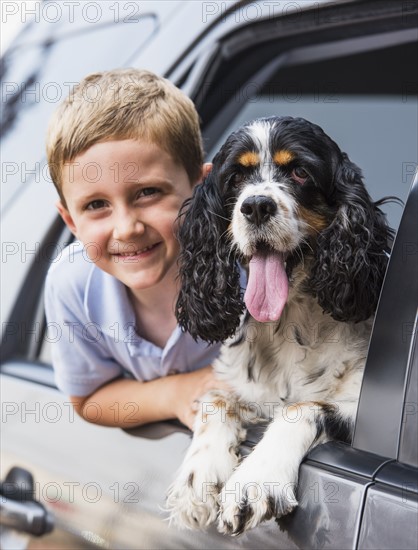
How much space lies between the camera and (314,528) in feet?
5.58

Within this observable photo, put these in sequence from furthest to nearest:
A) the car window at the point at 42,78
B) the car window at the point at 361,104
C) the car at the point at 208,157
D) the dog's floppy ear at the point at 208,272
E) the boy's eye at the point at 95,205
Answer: the car window at the point at 42,78, the car window at the point at 361,104, the boy's eye at the point at 95,205, the dog's floppy ear at the point at 208,272, the car at the point at 208,157

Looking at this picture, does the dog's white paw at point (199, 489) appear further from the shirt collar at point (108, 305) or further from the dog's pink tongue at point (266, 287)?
the shirt collar at point (108, 305)

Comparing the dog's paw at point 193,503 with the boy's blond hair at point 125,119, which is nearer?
the dog's paw at point 193,503

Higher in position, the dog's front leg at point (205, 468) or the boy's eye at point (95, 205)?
the boy's eye at point (95, 205)

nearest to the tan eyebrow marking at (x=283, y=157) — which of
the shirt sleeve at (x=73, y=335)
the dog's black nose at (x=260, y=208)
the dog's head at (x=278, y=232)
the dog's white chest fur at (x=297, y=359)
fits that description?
the dog's head at (x=278, y=232)

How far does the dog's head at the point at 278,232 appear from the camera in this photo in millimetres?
2133

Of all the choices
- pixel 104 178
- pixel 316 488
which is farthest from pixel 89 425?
pixel 316 488

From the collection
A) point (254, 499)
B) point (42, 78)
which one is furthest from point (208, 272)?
point (42, 78)

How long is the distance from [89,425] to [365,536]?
3.63ft

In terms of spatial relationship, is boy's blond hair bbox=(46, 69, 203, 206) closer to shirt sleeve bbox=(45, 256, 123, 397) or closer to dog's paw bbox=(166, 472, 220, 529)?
shirt sleeve bbox=(45, 256, 123, 397)

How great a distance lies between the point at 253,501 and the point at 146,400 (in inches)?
25.5

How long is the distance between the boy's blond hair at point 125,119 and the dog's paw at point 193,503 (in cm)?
100

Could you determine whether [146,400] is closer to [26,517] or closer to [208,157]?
[26,517]

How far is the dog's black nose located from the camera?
2154 mm
